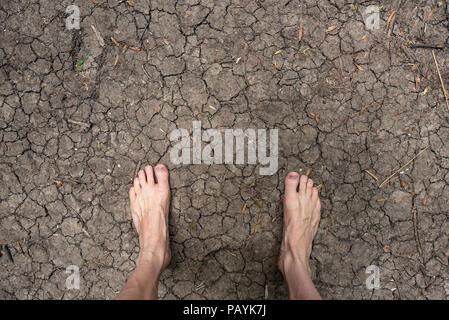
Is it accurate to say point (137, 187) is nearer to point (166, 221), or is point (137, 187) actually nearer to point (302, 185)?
point (166, 221)

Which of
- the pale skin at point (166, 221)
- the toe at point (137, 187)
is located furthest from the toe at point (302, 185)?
the toe at point (137, 187)

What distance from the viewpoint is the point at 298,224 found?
8.64ft

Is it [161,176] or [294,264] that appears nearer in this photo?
[294,264]

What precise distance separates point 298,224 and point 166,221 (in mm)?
1033

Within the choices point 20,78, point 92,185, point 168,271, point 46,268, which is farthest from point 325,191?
point 20,78

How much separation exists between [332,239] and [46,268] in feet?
7.60

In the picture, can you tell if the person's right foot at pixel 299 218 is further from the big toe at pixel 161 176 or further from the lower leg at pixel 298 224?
the big toe at pixel 161 176

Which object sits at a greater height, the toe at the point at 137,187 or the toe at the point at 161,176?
the toe at the point at 161,176

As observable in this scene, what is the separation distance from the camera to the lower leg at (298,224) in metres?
2.55

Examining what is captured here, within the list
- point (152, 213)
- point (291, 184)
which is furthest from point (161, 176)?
point (291, 184)

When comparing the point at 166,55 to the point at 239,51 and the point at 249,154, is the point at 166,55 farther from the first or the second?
the point at 249,154

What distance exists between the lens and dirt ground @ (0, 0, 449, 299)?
2.71 meters

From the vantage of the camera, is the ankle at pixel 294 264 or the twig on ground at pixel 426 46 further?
the twig on ground at pixel 426 46

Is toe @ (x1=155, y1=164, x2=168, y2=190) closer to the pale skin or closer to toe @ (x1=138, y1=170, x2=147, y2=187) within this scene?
the pale skin
